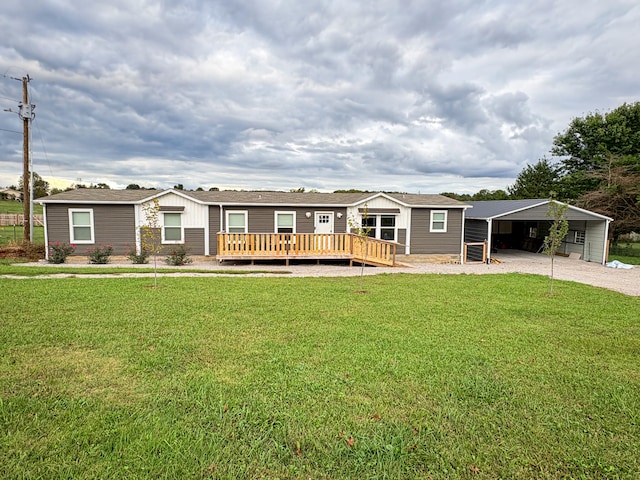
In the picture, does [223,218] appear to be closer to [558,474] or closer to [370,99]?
[370,99]

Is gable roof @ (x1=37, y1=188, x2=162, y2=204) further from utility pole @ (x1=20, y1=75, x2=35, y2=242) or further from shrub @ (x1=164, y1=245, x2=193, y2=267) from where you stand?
shrub @ (x1=164, y1=245, x2=193, y2=267)

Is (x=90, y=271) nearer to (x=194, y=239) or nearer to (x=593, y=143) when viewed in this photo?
(x=194, y=239)

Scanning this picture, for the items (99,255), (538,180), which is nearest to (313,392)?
(99,255)

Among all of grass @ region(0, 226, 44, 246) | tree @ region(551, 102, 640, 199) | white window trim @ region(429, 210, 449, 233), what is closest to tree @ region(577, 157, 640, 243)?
tree @ region(551, 102, 640, 199)

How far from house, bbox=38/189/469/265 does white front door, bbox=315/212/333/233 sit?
0.05 m

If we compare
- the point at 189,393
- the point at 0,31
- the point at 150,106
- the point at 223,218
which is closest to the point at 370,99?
Answer: the point at 223,218

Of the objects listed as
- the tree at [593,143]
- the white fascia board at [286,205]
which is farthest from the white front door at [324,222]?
the tree at [593,143]

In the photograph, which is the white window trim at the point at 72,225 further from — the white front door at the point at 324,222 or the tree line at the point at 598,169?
the tree line at the point at 598,169

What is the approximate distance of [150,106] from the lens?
17.9m

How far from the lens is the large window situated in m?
17.3

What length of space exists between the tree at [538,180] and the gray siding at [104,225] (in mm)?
34455

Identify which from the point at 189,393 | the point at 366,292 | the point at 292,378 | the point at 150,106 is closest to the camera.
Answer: the point at 189,393

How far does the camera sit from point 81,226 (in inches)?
609

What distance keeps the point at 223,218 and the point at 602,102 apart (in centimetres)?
3067
